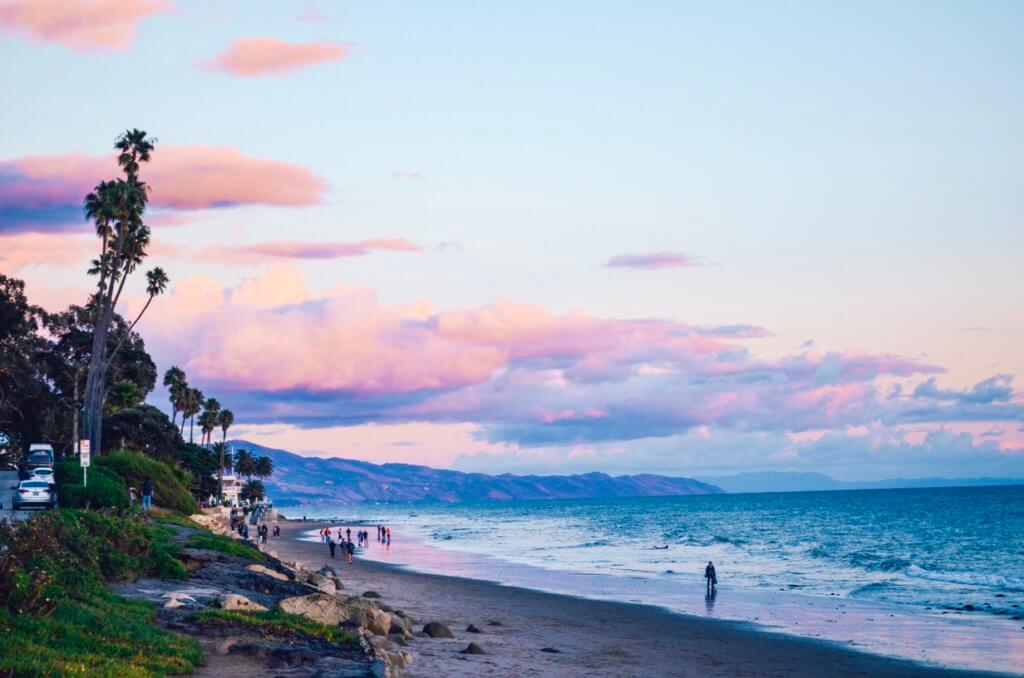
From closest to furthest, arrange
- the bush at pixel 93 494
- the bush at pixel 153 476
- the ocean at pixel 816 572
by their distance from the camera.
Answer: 1. the ocean at pixel 816 572
2. the bush at pixel 93 494
3. the bush at pixel 153 476

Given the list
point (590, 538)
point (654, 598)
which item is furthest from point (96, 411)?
point (590, 538)

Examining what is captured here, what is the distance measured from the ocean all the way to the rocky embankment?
1635 cm

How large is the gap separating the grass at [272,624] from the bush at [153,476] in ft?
118

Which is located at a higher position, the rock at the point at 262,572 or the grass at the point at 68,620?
the grass at the point at 68,620

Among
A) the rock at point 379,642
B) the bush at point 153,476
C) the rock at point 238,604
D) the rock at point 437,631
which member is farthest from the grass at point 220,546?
the bush at point 153,476

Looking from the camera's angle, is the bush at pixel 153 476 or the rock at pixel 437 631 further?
the bush at pixel 153 476

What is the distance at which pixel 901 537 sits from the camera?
345 ft

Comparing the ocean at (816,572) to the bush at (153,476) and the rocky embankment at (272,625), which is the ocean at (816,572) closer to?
the rocky embankment at (272,625)

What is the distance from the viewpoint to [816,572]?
64688 mm

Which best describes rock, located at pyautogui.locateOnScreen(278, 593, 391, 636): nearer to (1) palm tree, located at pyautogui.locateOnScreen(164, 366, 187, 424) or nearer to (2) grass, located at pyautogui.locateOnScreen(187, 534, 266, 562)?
(2) grass, located at pyautogui.locateOnScreen(187, 534, 266, 562)

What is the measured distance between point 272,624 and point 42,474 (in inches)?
1191

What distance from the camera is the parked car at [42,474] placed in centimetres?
4472

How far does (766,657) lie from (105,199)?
2099 inches

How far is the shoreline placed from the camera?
25.9 meters
